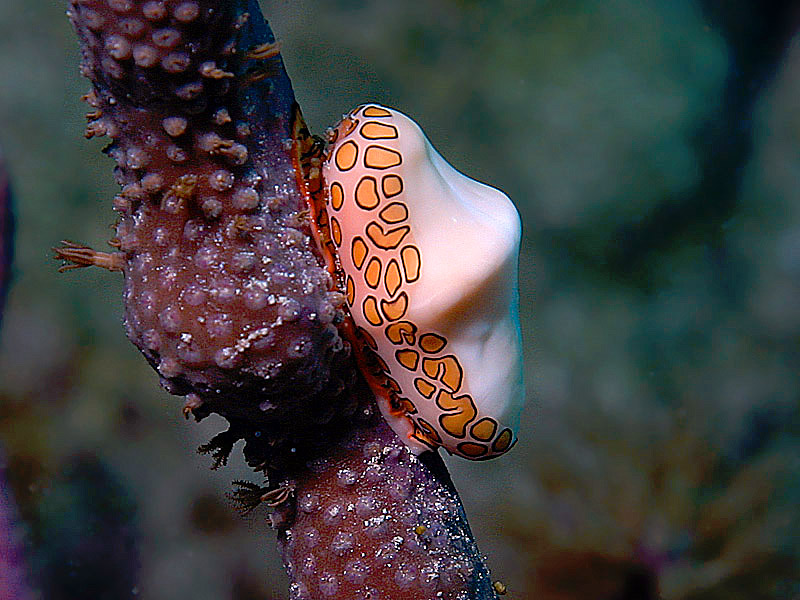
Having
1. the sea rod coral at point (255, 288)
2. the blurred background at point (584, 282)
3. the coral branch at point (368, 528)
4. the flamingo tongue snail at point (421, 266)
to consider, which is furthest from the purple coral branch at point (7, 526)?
the flamingo tongue snail at point (421, 266)

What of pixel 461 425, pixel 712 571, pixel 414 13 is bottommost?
pixel 712 571

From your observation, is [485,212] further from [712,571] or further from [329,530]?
[712,571]

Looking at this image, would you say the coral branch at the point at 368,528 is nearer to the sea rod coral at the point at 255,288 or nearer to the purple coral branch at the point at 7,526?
the sea rod coral at the point at 255,288

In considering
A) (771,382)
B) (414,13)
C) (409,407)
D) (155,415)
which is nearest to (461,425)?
(409,407)

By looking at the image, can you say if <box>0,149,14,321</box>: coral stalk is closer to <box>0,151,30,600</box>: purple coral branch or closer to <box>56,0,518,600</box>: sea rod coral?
<box>0,151,30,600</box>: purple coral branch

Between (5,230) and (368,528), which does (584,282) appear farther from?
(5,230)

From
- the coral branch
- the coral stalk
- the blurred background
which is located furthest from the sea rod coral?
the blurred background
